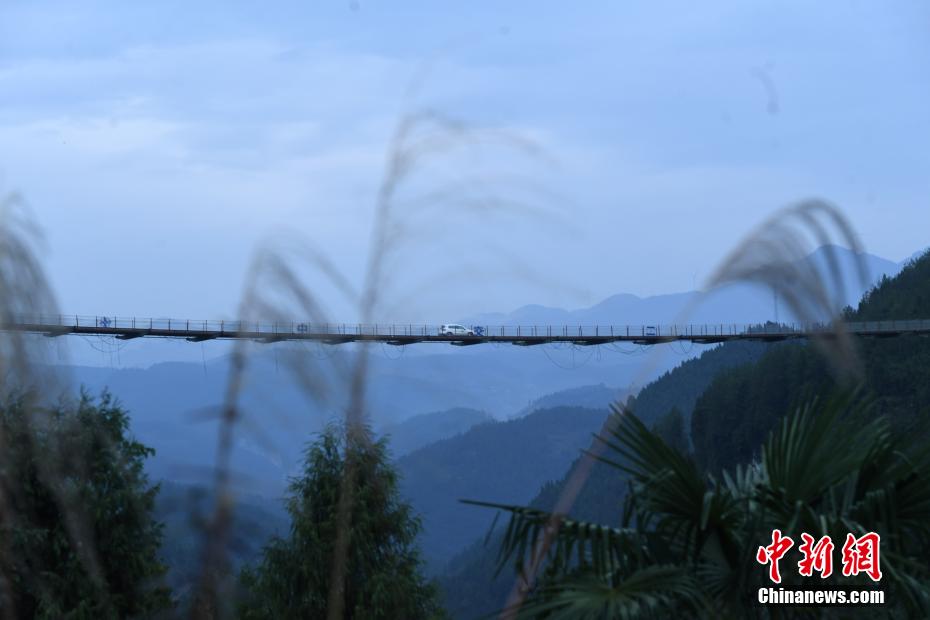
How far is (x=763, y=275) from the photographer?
5.02 m

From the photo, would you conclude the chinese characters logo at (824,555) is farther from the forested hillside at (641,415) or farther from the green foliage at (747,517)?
the forested hillside at (641,415)

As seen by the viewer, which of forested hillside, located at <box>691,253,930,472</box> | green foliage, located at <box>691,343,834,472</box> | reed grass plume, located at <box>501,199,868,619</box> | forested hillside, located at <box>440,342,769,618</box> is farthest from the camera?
forested hillside, located at <box>440,342,769,618</box>

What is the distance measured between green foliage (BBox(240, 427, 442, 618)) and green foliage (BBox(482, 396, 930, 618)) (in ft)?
42.3

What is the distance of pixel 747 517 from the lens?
18.0 ft

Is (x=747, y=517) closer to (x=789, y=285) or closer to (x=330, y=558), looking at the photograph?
(x=789, y=285)

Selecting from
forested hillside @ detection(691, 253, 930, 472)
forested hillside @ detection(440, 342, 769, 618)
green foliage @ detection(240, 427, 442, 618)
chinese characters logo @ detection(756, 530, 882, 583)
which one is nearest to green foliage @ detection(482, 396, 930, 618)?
chinese characters logo @ detection(756, 530, 882, 583)

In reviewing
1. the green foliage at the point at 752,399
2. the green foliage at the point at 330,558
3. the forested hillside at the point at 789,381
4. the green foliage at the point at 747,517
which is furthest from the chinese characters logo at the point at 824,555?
the green foliage at the point at 752,399

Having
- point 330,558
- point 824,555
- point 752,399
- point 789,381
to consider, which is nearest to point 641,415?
point 789,381

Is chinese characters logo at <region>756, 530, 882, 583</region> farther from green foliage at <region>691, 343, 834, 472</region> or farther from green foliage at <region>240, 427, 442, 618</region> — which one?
green foliage at <region>691, 343, 834, 472</region>

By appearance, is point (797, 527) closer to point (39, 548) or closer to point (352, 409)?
point (352, 409)

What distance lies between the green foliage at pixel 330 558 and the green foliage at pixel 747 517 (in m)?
12.9

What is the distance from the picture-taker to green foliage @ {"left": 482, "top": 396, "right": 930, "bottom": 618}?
5359mm

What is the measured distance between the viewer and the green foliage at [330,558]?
19219 mm

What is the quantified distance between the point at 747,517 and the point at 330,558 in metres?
14.2
